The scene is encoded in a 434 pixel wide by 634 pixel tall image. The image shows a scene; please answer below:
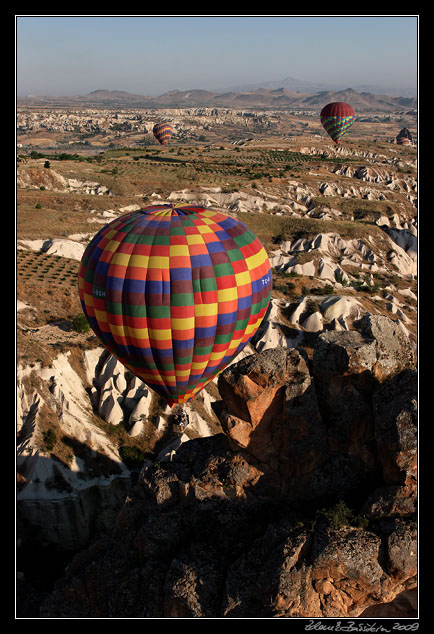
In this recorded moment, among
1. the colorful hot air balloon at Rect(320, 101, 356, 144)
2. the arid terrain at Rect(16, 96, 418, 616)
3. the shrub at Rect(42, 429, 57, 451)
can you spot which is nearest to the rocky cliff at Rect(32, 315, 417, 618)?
the arid terrain at Rect(16, 96, 418, 616)

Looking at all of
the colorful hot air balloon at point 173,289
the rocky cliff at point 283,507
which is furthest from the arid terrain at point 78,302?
the colorful hot air balloon at point 173,289

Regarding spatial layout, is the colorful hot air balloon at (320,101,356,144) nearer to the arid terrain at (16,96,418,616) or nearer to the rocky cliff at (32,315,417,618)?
the arid terrain at (16,96,418,616)

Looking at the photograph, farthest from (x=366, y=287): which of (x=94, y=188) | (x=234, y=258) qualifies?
(x=94, y=188)

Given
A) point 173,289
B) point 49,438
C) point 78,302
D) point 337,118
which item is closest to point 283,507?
point 173,289

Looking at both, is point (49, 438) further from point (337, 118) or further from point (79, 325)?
point (337, 118)

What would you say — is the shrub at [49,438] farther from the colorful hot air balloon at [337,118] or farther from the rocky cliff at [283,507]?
the colorful hot air balloon at [337,118]

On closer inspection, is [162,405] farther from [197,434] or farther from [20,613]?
[20,613]
